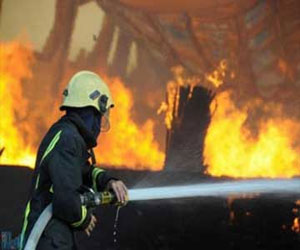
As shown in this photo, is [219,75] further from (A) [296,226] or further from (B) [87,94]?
(B) [87,94]

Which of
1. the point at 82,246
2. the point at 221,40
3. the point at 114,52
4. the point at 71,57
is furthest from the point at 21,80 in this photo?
the point at 221,40

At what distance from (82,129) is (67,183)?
31 cm

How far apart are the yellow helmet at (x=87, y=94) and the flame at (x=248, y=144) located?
4.27m

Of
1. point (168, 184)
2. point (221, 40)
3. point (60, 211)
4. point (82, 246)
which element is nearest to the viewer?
point (60, 211)

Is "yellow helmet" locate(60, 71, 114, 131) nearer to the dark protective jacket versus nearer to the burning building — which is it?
the dark protective jacket

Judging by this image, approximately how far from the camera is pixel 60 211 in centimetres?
233

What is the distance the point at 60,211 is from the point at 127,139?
13.8ft

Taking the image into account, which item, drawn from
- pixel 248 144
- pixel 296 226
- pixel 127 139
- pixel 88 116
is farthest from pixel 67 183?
pixel 248 144

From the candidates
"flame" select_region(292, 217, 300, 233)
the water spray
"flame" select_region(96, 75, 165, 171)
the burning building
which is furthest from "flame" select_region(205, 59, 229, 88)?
"flame" select_region(292, 217, 300, 233)

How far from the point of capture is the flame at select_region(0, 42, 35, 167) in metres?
5.83

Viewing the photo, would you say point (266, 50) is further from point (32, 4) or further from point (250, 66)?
point (32, 4)

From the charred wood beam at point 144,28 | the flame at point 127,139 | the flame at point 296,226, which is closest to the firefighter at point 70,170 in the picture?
the flame at point 127,139

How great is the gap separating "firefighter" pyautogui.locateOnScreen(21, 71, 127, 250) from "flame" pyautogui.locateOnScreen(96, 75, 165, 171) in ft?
12.0

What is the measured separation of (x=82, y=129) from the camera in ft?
8.26
